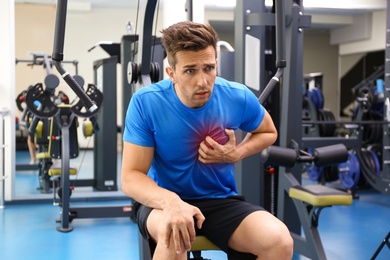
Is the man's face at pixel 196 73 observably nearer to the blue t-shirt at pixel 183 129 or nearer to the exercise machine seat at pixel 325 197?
the blue t-shirt at pixel 183 129

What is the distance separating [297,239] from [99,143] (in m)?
3.16

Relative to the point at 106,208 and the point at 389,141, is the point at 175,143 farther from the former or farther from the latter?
the point at 389,141

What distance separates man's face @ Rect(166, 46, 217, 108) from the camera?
5.59 ft

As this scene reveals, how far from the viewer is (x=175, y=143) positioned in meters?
1.81

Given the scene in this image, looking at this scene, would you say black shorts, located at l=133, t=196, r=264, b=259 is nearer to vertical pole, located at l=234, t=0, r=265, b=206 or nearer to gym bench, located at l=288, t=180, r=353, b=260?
gym bench, located at l=288, t=180, r=353, b=260

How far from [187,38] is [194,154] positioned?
16.6 inches

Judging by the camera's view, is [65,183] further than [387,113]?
No

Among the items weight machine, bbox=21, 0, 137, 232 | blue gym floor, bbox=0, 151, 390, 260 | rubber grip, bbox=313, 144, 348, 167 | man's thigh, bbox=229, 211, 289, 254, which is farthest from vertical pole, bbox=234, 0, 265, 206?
man's thigh, bbox=229, 211, 289, 254

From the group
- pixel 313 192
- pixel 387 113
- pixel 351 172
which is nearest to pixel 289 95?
pixel 313 192

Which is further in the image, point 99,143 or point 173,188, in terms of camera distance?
point 99,143

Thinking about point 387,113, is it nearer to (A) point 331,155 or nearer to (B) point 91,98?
(A) point 331,155

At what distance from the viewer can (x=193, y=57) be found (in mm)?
1701

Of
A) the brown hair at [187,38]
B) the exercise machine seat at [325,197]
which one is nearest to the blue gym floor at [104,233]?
the exercise machine seat at [325,197]

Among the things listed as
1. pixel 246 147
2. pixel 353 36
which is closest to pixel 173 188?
pixel 246 147
